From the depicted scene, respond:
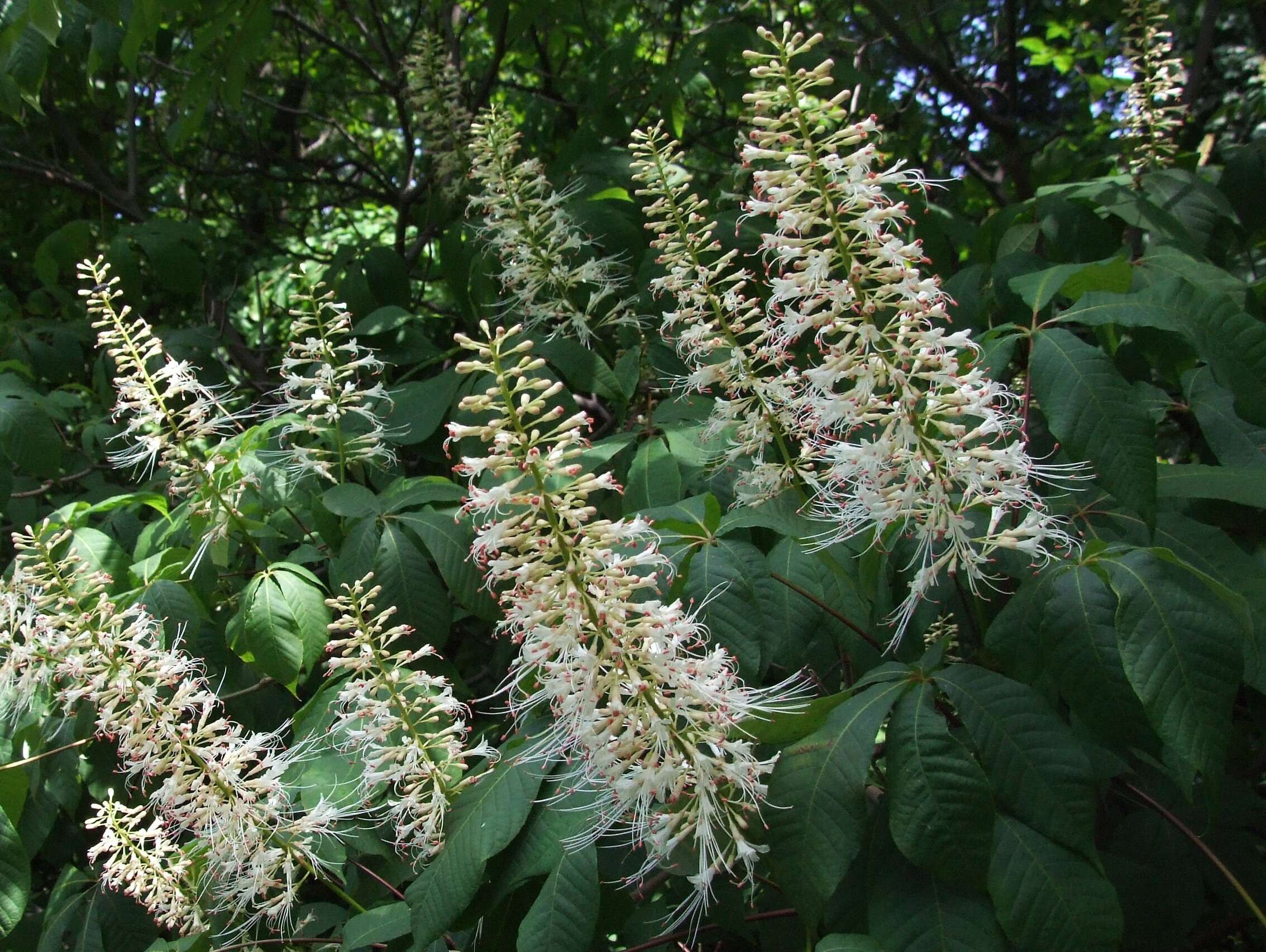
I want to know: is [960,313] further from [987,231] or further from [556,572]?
[556,572]

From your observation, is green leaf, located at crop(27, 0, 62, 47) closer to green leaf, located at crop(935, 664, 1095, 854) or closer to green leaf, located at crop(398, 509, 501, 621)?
green leaf, located at crop(398, 509, 501, 621)

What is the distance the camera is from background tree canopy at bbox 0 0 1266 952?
1.57 m

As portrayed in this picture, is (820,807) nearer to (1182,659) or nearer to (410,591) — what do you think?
(1182,659)

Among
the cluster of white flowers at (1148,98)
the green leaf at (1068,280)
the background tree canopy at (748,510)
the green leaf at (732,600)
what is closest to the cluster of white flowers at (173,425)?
the background tree canopy at (748,510)

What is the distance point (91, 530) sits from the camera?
118 inches

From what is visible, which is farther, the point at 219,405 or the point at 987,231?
the point at 987,231

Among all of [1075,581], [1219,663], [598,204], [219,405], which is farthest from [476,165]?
[1219,663]

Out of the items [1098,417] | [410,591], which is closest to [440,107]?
[410,591]

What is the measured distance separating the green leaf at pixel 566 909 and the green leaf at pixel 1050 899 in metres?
0.62

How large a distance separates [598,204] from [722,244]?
1.76 feet

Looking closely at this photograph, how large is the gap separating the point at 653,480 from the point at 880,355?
36.3 inches

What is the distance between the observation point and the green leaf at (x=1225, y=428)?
2.37 m

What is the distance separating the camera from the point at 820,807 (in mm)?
1554

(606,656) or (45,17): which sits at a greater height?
(45,17)
